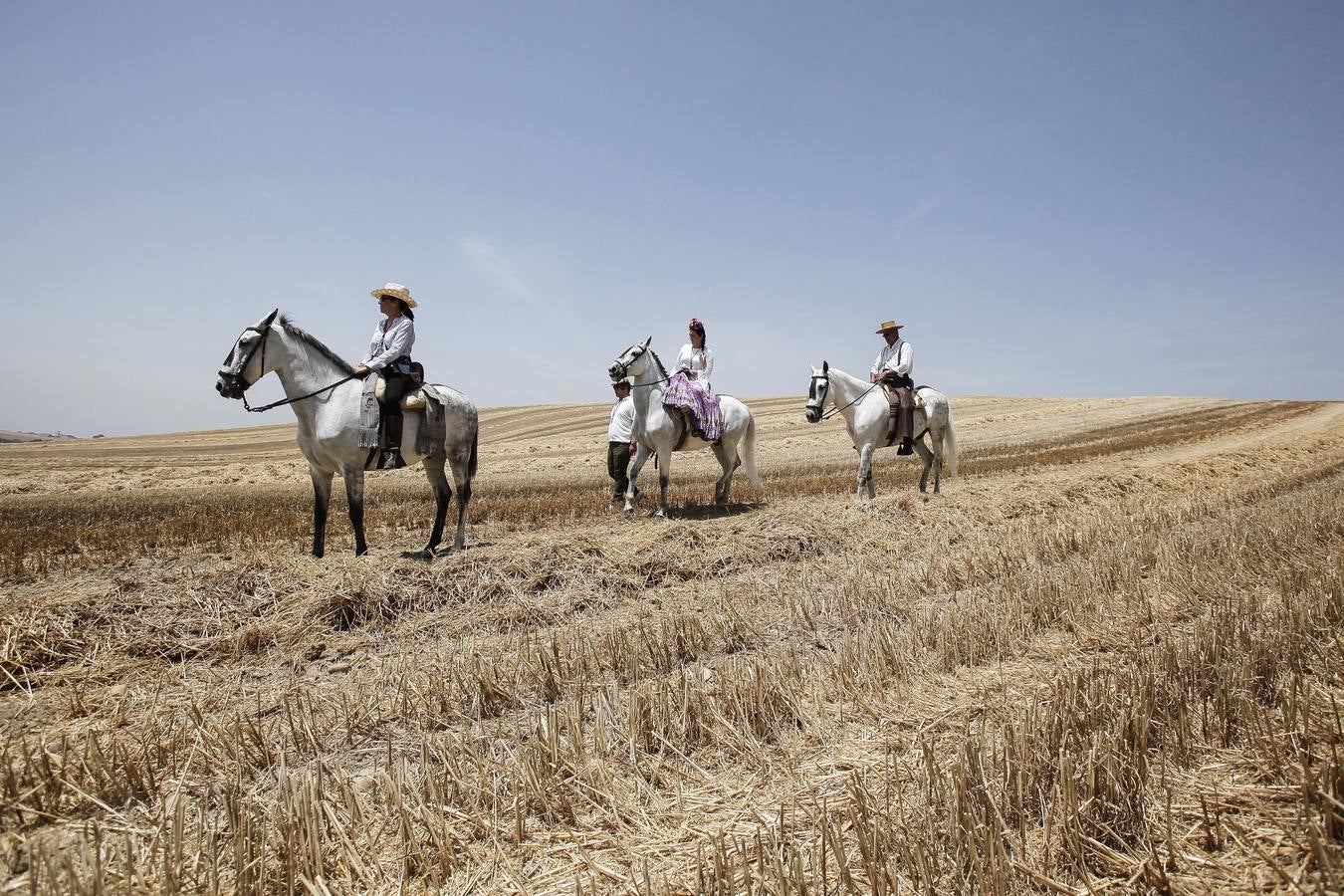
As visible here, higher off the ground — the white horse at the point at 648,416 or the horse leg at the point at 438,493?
the white horse at the point at 648,416

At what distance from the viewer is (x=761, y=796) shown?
89.7 inches

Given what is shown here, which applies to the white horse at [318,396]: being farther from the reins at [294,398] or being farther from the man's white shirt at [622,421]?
the man's white shirt at [622,421]

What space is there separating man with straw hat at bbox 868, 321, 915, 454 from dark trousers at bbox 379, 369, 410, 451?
292 inches

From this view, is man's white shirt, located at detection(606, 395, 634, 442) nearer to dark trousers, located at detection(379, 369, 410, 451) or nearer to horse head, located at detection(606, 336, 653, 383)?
horse head, located at detection(606, 336, 653, 383)

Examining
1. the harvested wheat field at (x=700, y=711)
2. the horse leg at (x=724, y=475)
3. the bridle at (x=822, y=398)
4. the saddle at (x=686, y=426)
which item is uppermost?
the bridle at (x=822, y=398)

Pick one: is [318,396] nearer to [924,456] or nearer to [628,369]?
[628,369]

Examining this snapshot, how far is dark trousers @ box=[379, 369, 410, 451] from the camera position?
6.78 m

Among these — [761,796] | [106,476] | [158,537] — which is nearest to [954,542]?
[761,796]


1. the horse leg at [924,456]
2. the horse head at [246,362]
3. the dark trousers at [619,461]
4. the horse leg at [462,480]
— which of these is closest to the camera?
the horse head at [246,362]

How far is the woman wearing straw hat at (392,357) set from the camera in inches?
267

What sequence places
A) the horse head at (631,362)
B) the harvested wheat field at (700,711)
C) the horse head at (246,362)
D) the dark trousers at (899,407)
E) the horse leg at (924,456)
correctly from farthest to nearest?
the horse leg at (924,456), the dark trousers at (899,407), the horse head at (631,362), the horse head at (246,362), the harvested wheat field at (700,711)

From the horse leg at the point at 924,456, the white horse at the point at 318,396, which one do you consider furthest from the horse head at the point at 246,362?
the horse leg at the point at 924,456

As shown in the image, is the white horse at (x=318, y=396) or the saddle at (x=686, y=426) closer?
the white horse at (x=318, y=396)

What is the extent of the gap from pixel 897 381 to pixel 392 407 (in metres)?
7.91
